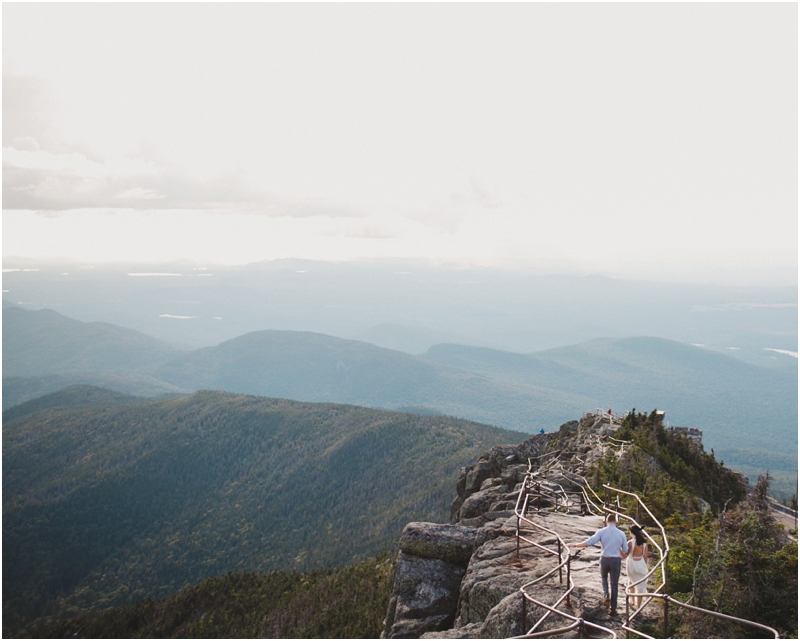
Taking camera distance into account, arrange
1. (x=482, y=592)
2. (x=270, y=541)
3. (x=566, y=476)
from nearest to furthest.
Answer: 1. (x=482, y=592)
2. (x=566, y=476)
3. (x=270, y=541)

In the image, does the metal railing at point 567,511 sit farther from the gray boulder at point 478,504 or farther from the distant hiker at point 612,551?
the gray boulder at point 478,504

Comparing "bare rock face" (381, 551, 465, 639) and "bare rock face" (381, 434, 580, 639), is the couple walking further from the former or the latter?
"bare rock face" (381, 551, 465, 639)

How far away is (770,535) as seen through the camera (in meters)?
16.3

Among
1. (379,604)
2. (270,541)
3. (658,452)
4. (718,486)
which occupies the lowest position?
(270,541)

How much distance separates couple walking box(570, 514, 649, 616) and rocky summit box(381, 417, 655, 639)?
3.19 feet

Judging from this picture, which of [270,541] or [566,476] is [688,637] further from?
[270,541]

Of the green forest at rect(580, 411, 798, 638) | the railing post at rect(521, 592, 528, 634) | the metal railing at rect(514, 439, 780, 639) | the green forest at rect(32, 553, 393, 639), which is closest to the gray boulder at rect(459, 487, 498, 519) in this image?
the metal railing at rect(514, 439, 780, 639)

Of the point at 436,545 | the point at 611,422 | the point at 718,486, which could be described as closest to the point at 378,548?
the point at 611,422

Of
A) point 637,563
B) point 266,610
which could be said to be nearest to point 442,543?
point 637,563

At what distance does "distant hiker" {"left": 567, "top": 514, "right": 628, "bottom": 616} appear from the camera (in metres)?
14.8

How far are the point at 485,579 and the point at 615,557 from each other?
20.2 feet

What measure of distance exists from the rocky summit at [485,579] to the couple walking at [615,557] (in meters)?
0.97

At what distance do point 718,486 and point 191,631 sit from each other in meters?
111

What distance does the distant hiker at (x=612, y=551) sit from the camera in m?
14.8
